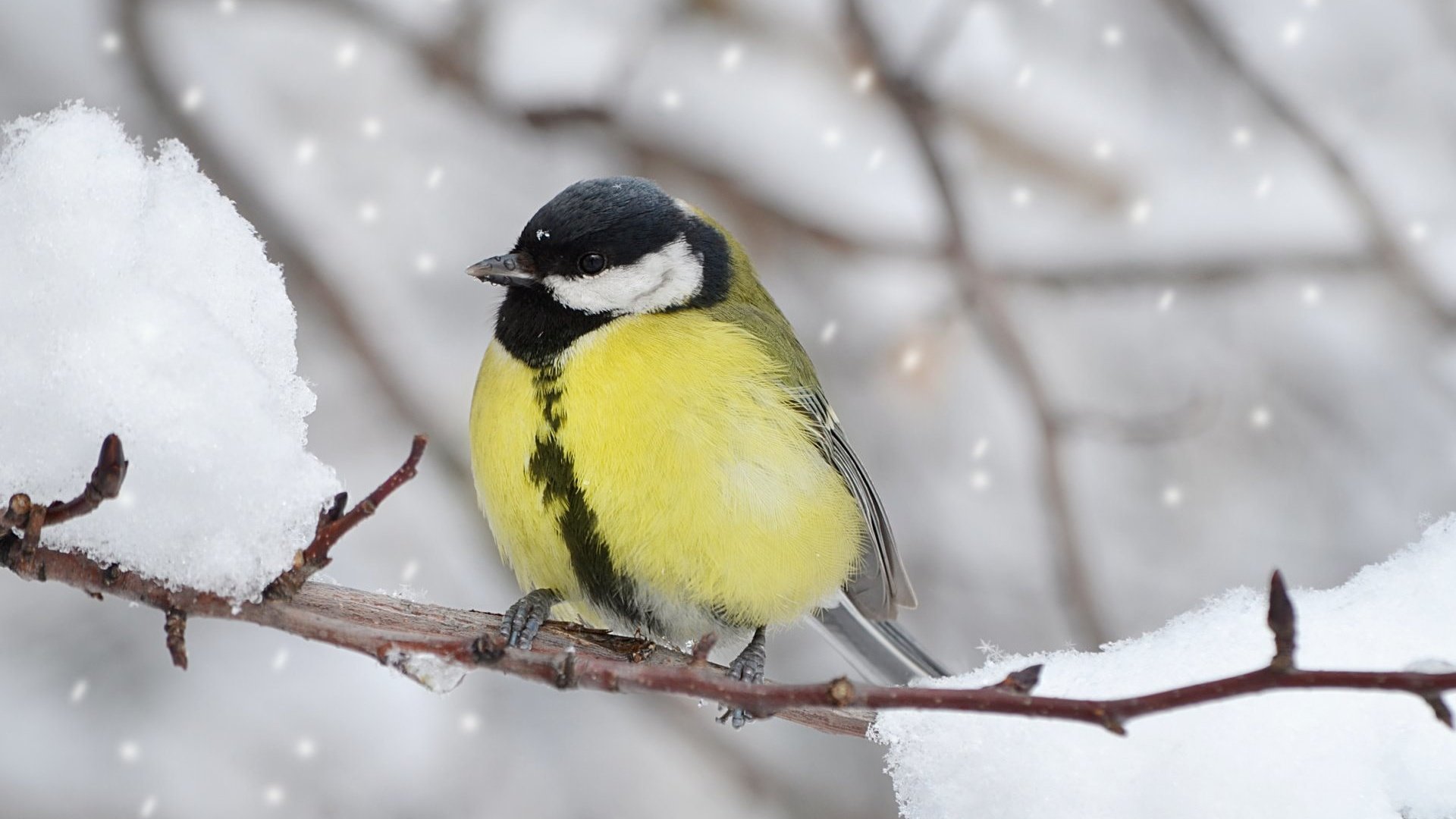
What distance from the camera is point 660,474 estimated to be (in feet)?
6.45

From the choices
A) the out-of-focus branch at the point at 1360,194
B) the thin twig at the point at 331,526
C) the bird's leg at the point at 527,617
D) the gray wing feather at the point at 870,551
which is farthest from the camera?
the out-of-focus branch at the point at 1360,194

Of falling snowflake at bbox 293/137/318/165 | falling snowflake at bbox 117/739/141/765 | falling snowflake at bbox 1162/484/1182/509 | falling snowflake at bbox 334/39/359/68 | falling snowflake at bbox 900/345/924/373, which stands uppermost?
falling snowflake at bbox 1162/484/1182/509

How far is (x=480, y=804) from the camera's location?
3.19m

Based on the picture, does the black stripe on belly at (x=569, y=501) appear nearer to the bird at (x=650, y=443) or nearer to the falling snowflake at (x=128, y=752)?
the bird at (x=650, y=443)

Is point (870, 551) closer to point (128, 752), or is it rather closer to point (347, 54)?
point (128, 752)

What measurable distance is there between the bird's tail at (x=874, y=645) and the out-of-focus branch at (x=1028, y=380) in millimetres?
639

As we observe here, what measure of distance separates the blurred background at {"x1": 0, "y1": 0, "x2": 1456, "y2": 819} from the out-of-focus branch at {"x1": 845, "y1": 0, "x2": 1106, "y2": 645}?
0.01m

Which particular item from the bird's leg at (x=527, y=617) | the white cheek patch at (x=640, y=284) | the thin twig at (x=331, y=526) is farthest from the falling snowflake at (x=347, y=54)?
the thin twig at (x=331, y=526)

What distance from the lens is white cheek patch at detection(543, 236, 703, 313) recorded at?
2.20 meters

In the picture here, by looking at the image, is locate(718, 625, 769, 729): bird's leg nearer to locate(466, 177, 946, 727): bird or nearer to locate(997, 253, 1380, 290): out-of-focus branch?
locate(466, 177, 946, 727): bird

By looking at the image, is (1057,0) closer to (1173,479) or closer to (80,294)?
(1173,479)

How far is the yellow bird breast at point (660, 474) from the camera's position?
Answer: 6.51 ft

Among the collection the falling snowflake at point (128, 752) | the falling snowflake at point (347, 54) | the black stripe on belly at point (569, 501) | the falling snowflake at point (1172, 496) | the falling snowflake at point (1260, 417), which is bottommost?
the falling snowflake at point (128, 752)

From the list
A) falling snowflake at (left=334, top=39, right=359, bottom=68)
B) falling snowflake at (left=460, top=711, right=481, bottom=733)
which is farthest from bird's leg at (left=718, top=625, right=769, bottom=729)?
falling snowflake at (left=334, top=39, right=359, bottom=68)
